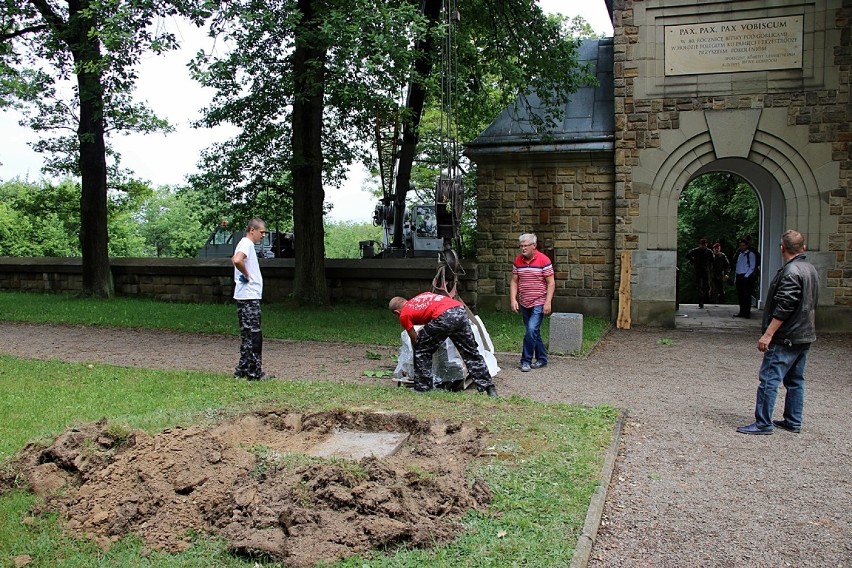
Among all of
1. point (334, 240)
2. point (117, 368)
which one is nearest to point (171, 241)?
point (334, 240)

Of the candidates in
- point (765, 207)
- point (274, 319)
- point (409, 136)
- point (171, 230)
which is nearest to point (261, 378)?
point (274, 319)

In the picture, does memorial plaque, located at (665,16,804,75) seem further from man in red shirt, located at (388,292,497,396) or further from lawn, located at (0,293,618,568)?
lawn, located at (0,293,618,568)

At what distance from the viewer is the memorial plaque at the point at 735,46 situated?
14516 millimetres

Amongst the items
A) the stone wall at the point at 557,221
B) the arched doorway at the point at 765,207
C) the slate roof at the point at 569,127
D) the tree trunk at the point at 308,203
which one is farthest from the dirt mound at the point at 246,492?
the arched doorway at the point at 765,207

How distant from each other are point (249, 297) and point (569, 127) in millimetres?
10274

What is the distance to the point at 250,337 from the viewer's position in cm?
840

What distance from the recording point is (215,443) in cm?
508

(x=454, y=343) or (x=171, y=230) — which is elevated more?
(x=171, y=230)

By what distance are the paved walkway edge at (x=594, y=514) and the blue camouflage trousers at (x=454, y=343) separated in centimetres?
184

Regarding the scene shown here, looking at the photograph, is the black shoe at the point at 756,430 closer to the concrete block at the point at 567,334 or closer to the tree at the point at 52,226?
the concrete block at the point at 567,334

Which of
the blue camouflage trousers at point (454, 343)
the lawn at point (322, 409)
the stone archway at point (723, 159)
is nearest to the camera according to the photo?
the lawn at point (322, 409)

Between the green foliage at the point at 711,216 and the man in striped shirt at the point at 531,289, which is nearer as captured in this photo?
the man in striped shirt at the point at 531,289

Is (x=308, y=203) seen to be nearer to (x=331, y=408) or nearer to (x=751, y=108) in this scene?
(x=751, y=108)

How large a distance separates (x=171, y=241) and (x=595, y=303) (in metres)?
39.3
